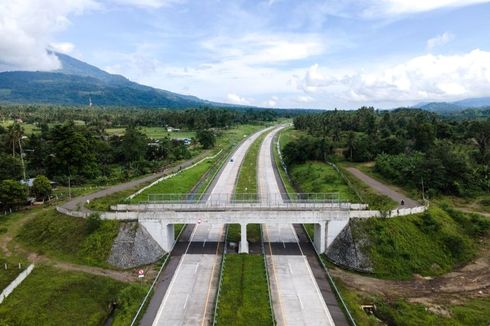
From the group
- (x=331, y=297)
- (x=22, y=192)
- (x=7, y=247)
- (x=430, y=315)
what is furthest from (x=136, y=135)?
(x=430, y=315)

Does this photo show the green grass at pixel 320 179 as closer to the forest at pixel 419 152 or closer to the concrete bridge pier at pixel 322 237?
the forest at pixel 419 152

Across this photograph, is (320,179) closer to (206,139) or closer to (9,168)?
(206,139)

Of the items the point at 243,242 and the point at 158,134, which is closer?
the point at 243,242

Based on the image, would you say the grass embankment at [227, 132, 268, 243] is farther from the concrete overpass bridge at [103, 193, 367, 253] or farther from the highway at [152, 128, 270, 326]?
the concrete overpass bridge at [103, 193, 367, 253]

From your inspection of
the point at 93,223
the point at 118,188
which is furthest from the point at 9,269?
the point at 118,188

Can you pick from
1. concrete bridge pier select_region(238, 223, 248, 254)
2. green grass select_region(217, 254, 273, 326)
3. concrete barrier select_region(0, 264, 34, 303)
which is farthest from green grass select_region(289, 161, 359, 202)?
concrete barrier select_region(0, 264, 34, 303)
